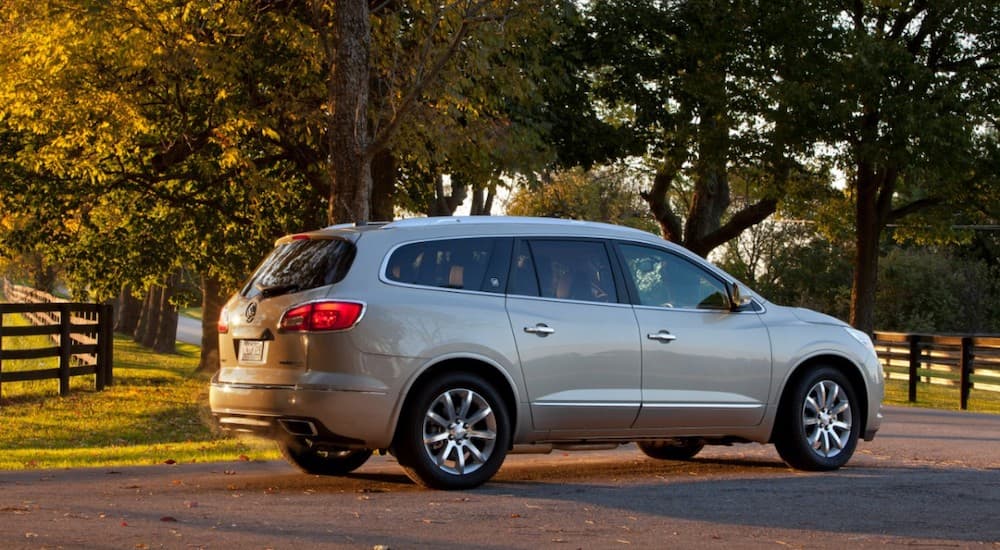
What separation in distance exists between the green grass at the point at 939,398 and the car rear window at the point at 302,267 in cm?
1632

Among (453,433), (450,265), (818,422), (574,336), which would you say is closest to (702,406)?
(818,422)

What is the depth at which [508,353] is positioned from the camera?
1014 cm

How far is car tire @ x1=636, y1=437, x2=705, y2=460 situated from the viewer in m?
12.5

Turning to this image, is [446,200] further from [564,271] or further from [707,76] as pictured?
[564,271]

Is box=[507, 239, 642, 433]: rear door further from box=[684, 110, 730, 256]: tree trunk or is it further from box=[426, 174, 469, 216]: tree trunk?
box=[426, 174, 469, 216]: tree trunk

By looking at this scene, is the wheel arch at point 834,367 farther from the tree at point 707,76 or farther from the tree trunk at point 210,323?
the tree trunk at point 210,323

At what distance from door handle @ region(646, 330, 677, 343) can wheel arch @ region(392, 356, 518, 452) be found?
47.9 inches

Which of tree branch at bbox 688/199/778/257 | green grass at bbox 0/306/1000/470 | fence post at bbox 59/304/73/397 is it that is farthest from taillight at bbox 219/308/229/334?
tree branch at bbox 688/199/778/257

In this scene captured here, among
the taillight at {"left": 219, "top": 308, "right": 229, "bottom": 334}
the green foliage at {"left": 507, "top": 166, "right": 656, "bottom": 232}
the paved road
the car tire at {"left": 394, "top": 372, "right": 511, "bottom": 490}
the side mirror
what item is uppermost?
the green foliage at {"left": 507, "top": 166, "right": 656, "bottom": 232}

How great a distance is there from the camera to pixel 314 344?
9.59 metres

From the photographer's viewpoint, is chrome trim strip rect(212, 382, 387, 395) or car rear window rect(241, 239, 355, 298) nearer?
chrome trim strip rect(212, 382, 387, 395)

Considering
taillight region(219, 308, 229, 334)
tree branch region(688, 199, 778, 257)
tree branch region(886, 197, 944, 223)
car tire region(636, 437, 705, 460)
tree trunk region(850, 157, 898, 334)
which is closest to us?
taillight region(219, 308, 229, 334)

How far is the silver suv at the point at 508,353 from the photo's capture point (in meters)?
9.67

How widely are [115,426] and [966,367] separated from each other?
13229 millimetres
